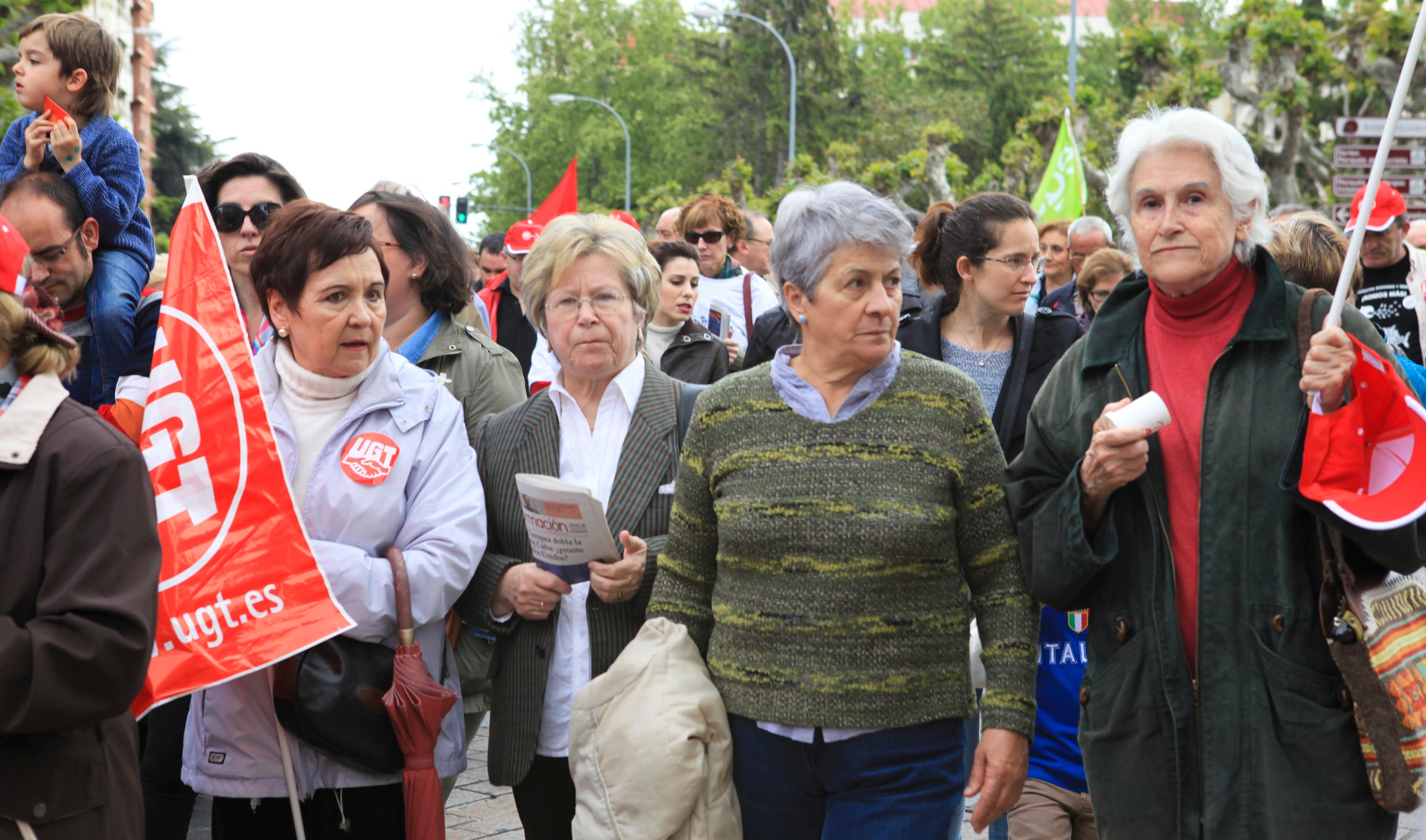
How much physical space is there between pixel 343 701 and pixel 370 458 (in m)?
0.61

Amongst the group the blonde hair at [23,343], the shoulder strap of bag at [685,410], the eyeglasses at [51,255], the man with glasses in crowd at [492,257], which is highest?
the blonde hair at [23,343]

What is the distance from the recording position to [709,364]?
262 inches

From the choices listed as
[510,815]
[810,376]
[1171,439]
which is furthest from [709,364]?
[1171,439]

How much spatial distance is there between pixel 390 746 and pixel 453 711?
27 centimetres

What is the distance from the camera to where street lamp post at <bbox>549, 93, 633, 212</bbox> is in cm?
4662

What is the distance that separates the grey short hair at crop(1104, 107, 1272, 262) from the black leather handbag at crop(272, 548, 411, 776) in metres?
1.98

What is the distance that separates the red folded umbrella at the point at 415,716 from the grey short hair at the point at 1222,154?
1.92 meters

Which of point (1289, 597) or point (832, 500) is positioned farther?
point (832, 500)

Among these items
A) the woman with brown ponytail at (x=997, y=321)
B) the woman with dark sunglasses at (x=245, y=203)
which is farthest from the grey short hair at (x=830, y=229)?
the woman with dark sunglasses at (x=245, y=203)

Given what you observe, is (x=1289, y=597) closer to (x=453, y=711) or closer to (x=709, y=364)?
(x=453, y=711)

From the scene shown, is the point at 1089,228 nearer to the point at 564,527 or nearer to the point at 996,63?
the point at 564,527

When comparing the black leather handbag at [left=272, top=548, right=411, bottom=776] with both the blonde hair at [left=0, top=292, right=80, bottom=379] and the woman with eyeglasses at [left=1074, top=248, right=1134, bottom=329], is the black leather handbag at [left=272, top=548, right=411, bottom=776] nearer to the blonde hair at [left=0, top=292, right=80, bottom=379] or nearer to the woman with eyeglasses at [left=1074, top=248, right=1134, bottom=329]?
the blonde hair at [left=0, top=292, right=80, bottom=379]

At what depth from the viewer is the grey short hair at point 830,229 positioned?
306 cm

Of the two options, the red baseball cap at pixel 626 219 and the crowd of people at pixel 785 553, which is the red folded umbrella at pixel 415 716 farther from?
the red baseball cap at pixel 626 219
